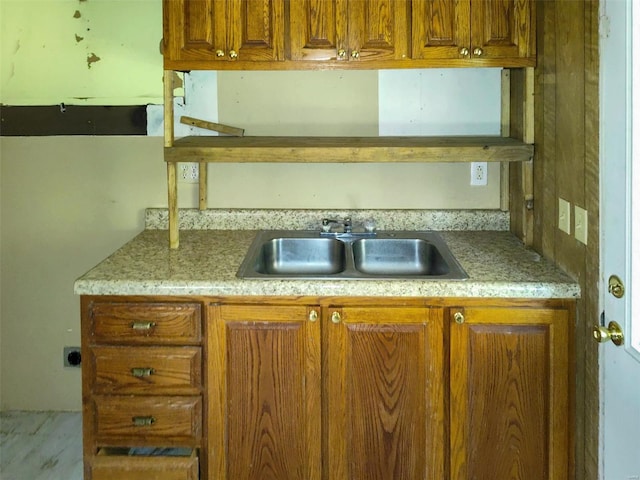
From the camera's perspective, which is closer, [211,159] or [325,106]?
[211,159]

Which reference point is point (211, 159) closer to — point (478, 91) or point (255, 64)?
point (255, 64)

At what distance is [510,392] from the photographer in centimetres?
198

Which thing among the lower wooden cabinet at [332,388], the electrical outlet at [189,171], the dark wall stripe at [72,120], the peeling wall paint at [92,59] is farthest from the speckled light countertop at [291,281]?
the peeling wall paint at [92,59]

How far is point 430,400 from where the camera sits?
2.01 metres

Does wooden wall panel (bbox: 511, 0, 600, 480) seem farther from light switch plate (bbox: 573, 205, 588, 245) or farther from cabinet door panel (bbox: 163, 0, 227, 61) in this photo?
cabinet door panel (bbox: 163, 0, 227, 61)

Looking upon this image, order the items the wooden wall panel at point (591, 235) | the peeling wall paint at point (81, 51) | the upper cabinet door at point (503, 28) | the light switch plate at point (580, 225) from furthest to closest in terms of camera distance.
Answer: the peeling wall paint at point (81, 51) < the upper cabinet door at point (503, 28) < the light switch plate at point (580, 225) < the wooden wall panel at point (591, 235)

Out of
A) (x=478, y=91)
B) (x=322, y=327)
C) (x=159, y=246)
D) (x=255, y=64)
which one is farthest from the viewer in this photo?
(x=478, y=91)

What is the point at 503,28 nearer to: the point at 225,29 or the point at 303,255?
the point at 225,29

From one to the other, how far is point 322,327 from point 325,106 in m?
1.04

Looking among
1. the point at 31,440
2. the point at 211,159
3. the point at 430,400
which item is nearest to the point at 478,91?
the point at 211,159

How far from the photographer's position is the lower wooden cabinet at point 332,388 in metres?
1.98

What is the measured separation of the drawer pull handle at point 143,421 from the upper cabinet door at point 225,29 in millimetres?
1172

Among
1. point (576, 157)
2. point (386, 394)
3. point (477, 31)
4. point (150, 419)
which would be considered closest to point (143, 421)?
point (150, 419)

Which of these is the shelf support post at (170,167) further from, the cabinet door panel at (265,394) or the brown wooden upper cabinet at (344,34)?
the cabinet door panel at (265,394)
